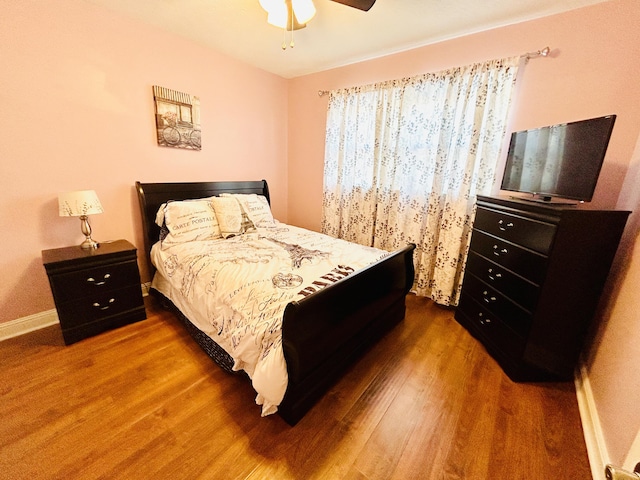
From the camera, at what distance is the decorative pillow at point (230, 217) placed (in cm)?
260

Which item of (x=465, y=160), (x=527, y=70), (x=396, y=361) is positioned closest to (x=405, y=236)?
(x=465, y=160)

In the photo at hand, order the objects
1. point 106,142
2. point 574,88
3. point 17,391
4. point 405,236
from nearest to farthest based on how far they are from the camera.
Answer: point 17,391, point 574,88, point 106,142, point 405,236

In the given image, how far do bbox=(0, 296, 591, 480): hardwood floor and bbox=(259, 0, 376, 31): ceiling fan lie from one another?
2.33m

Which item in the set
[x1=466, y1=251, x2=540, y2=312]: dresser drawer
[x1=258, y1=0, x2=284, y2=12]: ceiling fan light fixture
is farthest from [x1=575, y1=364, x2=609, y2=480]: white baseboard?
[x1=258, y1=0, x2=284, y2=12]: ceiling fan light fixture

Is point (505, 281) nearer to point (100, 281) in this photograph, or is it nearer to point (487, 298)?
point (487, 298)

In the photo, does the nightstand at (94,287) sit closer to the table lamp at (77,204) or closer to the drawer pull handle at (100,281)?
the drawer pull handle at (100,281)

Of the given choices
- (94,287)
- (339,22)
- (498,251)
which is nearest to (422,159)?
(498,251)

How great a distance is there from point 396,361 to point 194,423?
1.35 meters

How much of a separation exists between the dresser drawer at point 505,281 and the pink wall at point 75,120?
291 centimetres

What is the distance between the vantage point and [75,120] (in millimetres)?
2105

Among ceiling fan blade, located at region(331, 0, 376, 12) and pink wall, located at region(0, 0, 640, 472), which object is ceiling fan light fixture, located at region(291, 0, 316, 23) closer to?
ceiling fan blade, located at region(331, 0, 376, 12)

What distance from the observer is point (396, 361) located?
195 centimetres

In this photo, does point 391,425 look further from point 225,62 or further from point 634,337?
point 225,62

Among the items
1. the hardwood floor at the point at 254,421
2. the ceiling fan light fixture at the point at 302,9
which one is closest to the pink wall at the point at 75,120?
the hardwood floor at the point at 254,421
